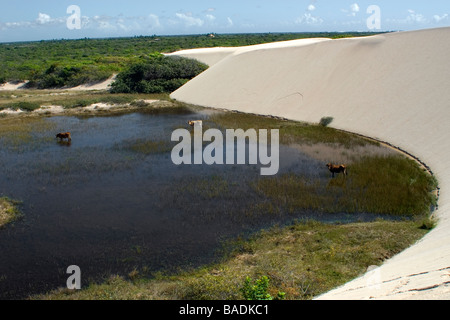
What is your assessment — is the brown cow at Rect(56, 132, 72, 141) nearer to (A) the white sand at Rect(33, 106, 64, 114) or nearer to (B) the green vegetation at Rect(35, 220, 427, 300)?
(A) the white sand at Rect(33, 106, 64, 114)

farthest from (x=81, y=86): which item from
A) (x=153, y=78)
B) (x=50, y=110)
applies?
(x=50, y=110)

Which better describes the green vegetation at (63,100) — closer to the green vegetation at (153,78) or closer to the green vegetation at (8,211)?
the green vegetation at (153,78)

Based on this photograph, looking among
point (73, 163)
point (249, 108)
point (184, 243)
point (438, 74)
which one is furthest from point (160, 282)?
point (249, 108)

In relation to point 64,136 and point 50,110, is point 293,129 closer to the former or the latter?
point 64,136

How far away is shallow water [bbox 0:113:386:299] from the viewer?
27.0 feet

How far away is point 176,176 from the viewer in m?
13.5

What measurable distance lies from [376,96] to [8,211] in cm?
1812

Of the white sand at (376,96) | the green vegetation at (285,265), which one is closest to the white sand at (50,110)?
the white sand at (376,96)

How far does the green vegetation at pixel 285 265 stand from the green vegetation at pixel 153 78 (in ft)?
93.7

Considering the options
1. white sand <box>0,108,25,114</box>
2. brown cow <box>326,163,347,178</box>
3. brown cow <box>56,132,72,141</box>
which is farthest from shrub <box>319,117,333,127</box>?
white sand <box>0,108,25,114</box>

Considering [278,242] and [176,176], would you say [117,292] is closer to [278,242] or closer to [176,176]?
[278,242]

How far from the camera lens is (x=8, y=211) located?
10625 mm

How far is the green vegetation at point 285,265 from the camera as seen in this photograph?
6.74m
